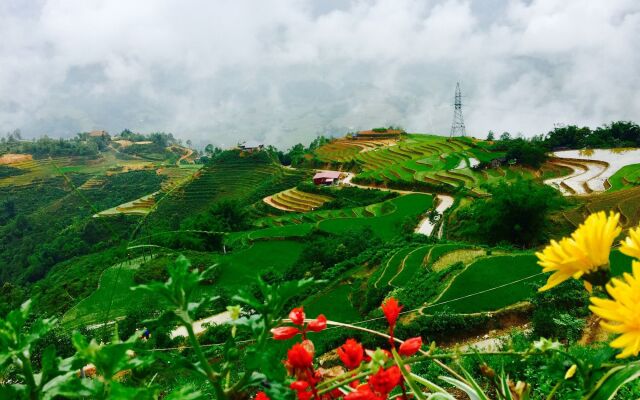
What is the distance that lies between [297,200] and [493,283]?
25.9m

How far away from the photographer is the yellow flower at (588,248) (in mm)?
880

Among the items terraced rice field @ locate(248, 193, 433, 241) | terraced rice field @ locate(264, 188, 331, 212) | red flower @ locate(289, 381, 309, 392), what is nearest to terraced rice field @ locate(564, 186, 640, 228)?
terraced rice field @ locate(248, 193, 433, 241)

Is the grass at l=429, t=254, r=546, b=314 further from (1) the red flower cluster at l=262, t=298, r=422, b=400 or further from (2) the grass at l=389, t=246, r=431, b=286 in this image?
(1) the red flower cluster at l=262, t=298, r=422, b=400

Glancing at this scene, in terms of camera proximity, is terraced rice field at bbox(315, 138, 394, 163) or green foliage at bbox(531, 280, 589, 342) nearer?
green foliage at bbox(531, 280, 589, 342)

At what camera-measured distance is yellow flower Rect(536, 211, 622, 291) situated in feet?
2.89

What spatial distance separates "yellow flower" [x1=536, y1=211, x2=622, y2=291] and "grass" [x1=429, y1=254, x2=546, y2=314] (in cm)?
820

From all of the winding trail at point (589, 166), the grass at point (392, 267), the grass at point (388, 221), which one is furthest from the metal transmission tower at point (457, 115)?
the grass at point (392, 267)

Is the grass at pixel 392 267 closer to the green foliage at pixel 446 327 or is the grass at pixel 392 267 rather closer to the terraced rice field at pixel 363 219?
the green foliage at pixel 446 327

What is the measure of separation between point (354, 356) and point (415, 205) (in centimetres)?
2625

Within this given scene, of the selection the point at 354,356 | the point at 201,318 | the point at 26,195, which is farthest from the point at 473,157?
the point at 26,195

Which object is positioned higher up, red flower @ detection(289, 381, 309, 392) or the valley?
red flower @ detection(289, 381, 309, 392)

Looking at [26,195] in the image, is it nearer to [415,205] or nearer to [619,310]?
[415,205]

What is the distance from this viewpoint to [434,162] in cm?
3666

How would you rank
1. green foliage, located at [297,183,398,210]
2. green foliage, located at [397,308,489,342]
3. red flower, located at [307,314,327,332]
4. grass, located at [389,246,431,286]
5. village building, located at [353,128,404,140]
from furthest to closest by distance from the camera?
village building, located at [353,128,404,140]
green foliage, located at [297,183,398,210]
grass, located at [389,246,431,286]
green foliage, located at [397,308,489,342]
red flower, located at [307,314,327,332]
